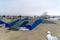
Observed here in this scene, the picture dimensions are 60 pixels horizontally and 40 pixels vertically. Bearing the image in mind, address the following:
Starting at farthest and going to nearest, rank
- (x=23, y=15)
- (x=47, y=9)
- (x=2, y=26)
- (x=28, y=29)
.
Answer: (x=23, y=15)
(x=47, y=9)
(x=2, y=26)
(x=28, y=29)

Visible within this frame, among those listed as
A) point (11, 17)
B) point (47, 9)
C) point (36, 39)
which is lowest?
point (36, 39)

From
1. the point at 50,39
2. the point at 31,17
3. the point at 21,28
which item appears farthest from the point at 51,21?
the point at 50,39

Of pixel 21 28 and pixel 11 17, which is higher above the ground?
pixel 11 17

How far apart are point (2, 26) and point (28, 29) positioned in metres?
0.43

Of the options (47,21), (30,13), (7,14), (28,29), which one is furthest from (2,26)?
(47,21)

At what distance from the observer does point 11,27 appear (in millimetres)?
1333

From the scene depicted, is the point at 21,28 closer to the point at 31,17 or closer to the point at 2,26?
the point at 2,26

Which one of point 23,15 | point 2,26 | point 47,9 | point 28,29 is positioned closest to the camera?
point 28,29

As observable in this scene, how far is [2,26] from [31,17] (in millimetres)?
582

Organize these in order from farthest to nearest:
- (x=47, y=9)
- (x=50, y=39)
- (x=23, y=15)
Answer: (x=23, y=15)
(x=47, y=9)
(x=50, y=39)

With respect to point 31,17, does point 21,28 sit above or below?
below

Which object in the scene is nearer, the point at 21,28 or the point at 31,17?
the point at 21,28

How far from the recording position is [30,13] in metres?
1.66

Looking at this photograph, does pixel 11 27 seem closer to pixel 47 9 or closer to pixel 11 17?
pixel 11 17
